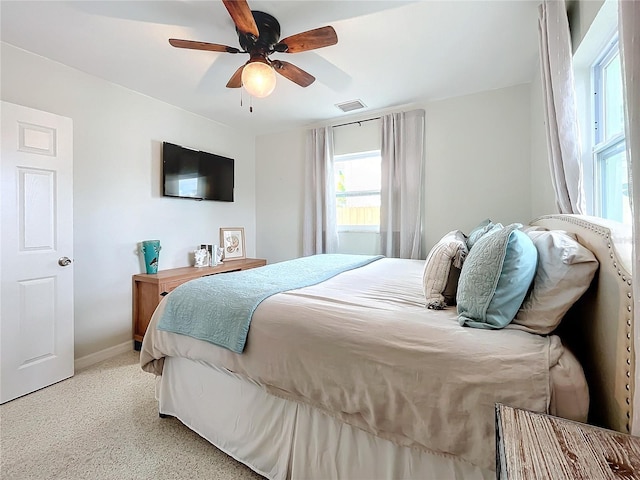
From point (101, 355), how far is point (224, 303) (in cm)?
211

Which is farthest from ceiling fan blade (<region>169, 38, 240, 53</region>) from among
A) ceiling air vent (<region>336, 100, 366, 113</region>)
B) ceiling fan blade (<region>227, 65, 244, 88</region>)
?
ceiling air vent (<region>336, 100, 366, 113</region>)

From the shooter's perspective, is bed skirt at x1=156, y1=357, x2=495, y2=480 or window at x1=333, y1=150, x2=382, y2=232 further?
window at x1=333, y1=150, x2=382, y2=232

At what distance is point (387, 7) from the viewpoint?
1791 millimetres

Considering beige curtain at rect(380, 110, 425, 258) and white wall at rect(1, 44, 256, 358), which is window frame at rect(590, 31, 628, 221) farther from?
white wall at rect(1, 44, 256, 358)

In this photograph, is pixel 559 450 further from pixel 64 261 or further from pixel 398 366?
pixel 64 261

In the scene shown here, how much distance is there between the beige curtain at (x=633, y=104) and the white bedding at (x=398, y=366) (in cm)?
27

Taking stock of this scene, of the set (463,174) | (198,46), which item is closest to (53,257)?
(198,46)

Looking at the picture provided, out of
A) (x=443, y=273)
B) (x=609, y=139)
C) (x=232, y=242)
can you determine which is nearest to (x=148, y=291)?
(x=232, y=242)

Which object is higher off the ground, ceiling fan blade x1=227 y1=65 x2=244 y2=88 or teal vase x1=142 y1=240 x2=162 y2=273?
ceiling fan blade x1=227 y1=65 x2=244 y2=88

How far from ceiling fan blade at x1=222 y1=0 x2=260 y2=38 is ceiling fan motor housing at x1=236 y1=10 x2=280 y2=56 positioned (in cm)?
13

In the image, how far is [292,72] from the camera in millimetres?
2143

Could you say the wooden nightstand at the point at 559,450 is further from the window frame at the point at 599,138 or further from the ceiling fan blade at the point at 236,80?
the ceiling fan blade at the point at 236,80

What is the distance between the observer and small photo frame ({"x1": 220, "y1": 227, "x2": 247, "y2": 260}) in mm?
3951

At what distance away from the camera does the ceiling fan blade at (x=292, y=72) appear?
6.70 ft
